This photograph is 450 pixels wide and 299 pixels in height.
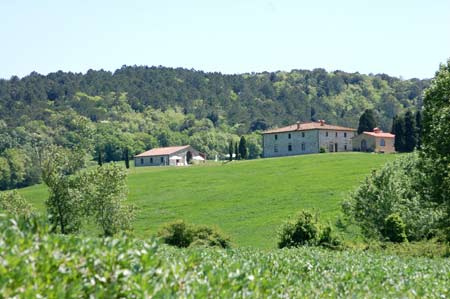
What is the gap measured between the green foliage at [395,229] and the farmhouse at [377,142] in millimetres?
92901

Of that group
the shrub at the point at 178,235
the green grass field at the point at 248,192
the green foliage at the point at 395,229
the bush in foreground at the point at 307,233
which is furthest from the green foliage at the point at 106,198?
the green foliage at the point at 395,229

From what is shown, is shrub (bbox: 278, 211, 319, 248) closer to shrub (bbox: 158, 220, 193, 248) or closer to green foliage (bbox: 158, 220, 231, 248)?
green foliage (bbox: 158, 220, 231, 248)

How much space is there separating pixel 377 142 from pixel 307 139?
1579 centimetres

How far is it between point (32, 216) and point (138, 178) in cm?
11522

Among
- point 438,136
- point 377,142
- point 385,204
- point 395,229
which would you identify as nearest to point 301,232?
point 395,229

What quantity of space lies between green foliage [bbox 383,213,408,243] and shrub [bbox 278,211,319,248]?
5425 mm

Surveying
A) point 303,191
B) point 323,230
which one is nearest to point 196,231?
point 323,230

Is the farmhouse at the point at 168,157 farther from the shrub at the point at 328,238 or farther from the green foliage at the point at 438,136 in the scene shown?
the green foliage at the point at 438,136

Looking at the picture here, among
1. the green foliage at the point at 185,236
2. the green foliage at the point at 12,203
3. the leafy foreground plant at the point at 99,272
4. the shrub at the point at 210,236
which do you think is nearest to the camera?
the leafy foreground plant at the point at 99,272

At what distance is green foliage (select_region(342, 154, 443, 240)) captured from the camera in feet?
172

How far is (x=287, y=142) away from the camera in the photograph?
15638 centimetres

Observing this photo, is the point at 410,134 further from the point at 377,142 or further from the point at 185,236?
the point at 185,236

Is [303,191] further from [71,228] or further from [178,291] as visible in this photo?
[178,291]

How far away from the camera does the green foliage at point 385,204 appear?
172 ft
